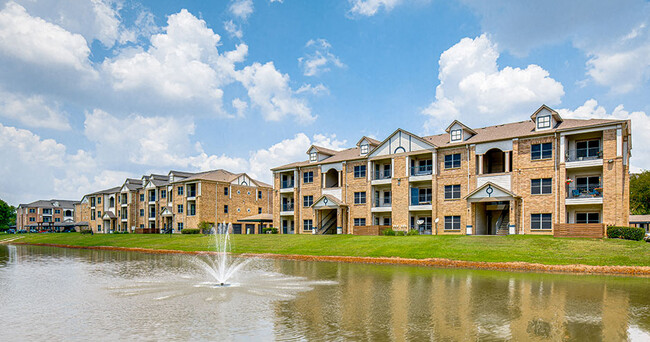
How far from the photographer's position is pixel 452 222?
135 ft

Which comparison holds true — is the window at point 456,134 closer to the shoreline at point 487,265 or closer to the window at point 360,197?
the window at point 360,197

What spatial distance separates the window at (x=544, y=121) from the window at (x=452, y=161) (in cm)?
734

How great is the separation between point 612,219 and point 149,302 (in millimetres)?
32351

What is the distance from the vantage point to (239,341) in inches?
394

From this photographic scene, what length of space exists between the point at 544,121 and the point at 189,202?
50.5 metres

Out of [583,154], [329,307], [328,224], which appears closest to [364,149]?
[328,224]

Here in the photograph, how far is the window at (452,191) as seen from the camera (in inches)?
1612

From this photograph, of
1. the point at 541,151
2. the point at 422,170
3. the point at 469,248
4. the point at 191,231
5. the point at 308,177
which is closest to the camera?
the point at 469,248

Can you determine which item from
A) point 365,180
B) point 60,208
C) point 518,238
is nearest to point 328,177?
point 365,180

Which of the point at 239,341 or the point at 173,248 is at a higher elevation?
the point at 239,341

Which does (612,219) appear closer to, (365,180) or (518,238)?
(518,238)

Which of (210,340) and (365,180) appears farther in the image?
(365,180)

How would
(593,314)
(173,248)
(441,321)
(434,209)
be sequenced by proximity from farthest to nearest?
(173,248), (434,209), (593,314), (441,321)

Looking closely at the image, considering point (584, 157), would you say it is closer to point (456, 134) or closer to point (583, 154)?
point (583, 154)
